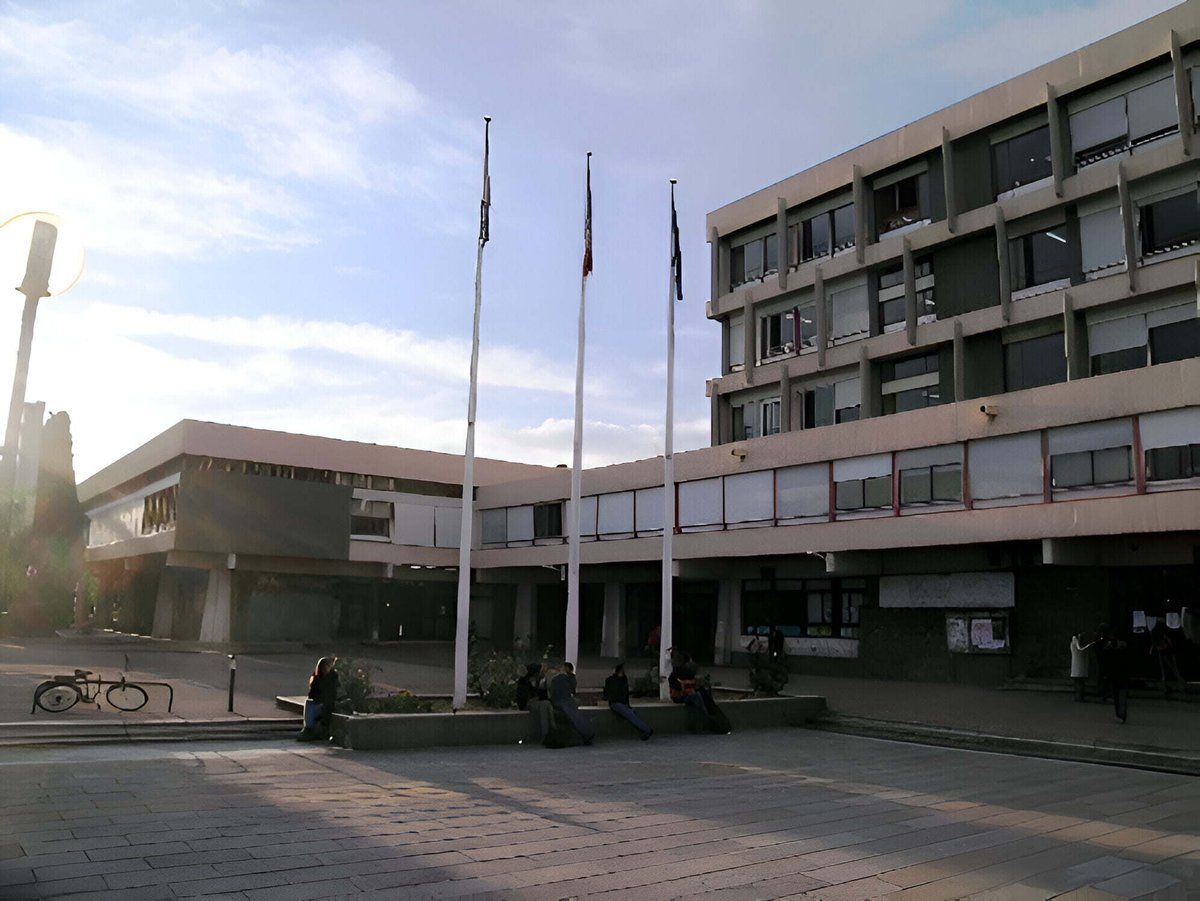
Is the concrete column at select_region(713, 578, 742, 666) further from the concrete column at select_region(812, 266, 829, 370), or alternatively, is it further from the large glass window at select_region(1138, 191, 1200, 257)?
the large glass window at select_region(1138, 191, 1200, 257)

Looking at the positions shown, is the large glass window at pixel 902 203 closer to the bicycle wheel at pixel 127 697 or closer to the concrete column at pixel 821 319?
the concrete column at pixel 821 319

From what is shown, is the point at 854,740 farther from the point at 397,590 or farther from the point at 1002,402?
the point at 397,590

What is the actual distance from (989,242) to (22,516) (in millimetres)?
31908

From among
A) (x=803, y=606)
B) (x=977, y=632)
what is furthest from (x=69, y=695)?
(x=803, y=606)

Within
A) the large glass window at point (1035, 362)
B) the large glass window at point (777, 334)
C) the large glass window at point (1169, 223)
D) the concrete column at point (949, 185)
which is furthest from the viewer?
the large glass window at point (777, 334)

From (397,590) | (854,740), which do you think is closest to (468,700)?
(854,740)

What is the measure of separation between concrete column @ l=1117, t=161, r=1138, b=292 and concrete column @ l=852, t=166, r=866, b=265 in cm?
920

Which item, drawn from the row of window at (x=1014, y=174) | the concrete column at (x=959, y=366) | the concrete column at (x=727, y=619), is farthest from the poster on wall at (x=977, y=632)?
the row of window at (x=1014, y=174)

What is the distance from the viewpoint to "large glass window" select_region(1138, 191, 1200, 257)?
27.0 metres

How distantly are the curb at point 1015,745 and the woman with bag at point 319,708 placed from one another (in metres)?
9.72

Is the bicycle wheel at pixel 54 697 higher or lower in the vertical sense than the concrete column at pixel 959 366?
lower

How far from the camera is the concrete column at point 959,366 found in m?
31.3

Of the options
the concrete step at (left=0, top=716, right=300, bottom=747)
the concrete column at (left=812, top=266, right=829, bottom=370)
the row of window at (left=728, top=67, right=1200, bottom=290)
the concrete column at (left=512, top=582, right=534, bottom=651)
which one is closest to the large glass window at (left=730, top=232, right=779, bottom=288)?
the row of window at (left=728, top=67, right=1200, bottom=290)

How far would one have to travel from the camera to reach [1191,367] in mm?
22797
